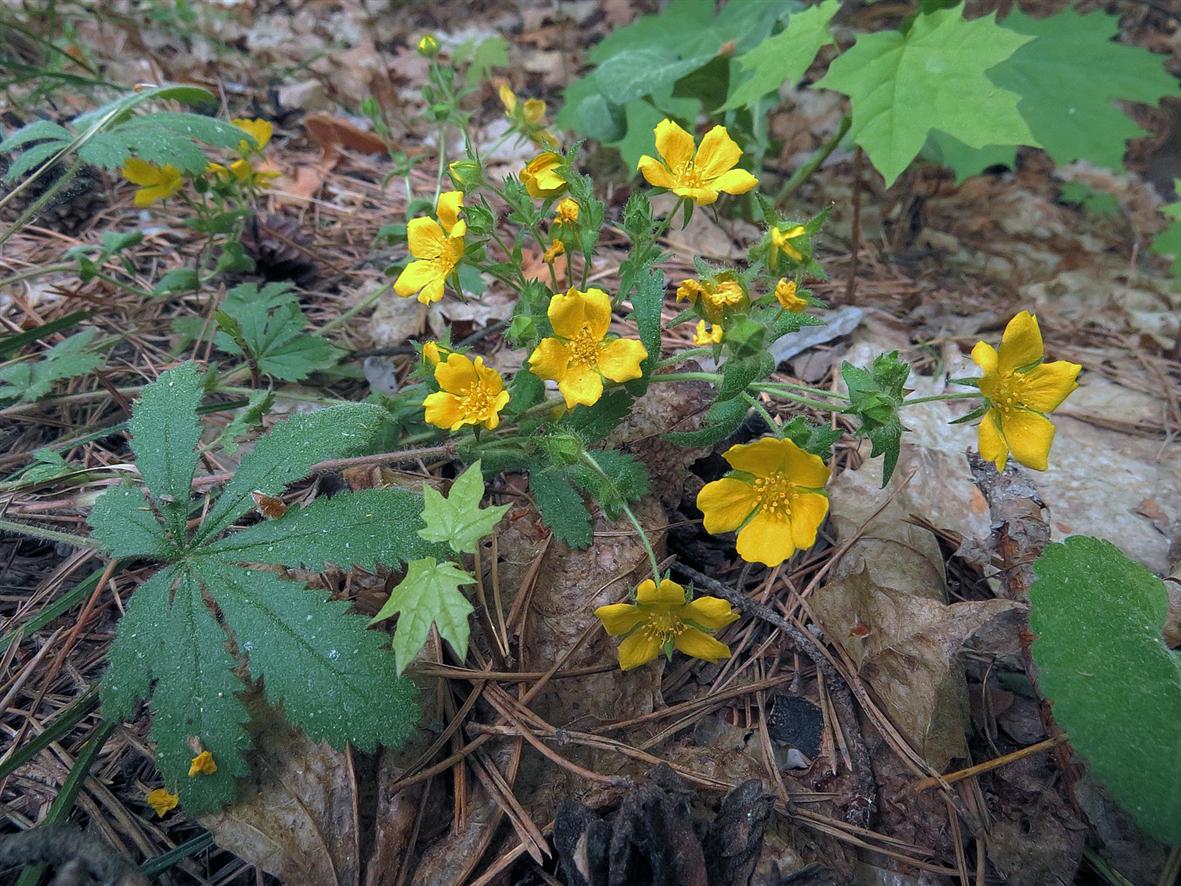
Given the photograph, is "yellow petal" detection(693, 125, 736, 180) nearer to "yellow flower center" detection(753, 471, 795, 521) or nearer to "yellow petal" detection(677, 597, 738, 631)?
"yellow flower center" detection(753, 471, 795, 521)

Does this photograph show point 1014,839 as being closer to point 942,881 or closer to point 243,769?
point 942,881

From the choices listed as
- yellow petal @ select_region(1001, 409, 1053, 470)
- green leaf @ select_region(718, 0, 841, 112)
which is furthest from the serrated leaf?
green leaf @ select_region(718, 0, 841, 112)

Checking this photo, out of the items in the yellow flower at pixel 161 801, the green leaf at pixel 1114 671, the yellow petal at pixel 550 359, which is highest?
the yellow petal at pixel 550 359

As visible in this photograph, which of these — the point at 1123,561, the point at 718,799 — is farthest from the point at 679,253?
the point at 718,799

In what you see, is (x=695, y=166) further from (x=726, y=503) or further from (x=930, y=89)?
(x=930, y=89)

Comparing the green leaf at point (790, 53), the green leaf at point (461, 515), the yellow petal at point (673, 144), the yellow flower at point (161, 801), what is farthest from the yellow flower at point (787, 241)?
the yellow flower at point (161, 801)

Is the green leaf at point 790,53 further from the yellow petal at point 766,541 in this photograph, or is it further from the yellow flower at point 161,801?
the yellow flower at point 161,801

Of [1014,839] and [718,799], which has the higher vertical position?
[718,799]
